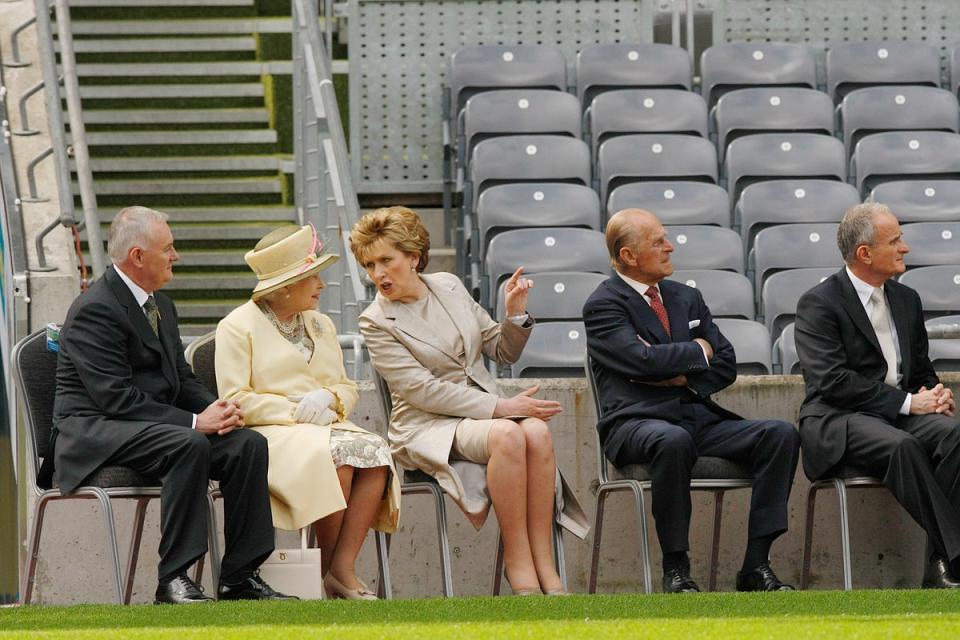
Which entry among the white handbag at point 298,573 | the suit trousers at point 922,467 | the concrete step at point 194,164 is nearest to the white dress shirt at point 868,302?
the suit trousers at point 922,467

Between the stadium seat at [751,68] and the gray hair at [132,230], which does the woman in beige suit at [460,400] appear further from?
the stadium seat at [751,68]

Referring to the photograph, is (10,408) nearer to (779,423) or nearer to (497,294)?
(497,294)

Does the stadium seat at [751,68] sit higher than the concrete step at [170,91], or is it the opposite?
the concrete step at [170,91]

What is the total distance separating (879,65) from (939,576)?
4.32 m

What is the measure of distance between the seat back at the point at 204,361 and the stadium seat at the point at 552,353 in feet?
4.77

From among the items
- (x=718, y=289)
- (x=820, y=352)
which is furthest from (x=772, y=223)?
(x=820, y=352)

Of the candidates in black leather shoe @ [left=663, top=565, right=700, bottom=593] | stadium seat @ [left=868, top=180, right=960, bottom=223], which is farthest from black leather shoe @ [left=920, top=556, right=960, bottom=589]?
stadium seat @ [left=868, top=180, right=960, bottom=223]

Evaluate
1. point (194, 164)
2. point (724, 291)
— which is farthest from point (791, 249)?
point (194, 164)

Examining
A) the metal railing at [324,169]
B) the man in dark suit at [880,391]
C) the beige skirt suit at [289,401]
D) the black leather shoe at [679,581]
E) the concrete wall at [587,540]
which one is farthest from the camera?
the metal railing at [324,169]

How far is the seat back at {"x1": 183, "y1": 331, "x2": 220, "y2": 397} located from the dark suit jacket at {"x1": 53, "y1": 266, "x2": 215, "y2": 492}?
321 millimetres

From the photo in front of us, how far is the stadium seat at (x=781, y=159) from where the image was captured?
8.42 m

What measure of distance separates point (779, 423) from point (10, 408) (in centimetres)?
293

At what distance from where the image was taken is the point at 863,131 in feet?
29.4

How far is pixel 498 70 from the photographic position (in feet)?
29.7
